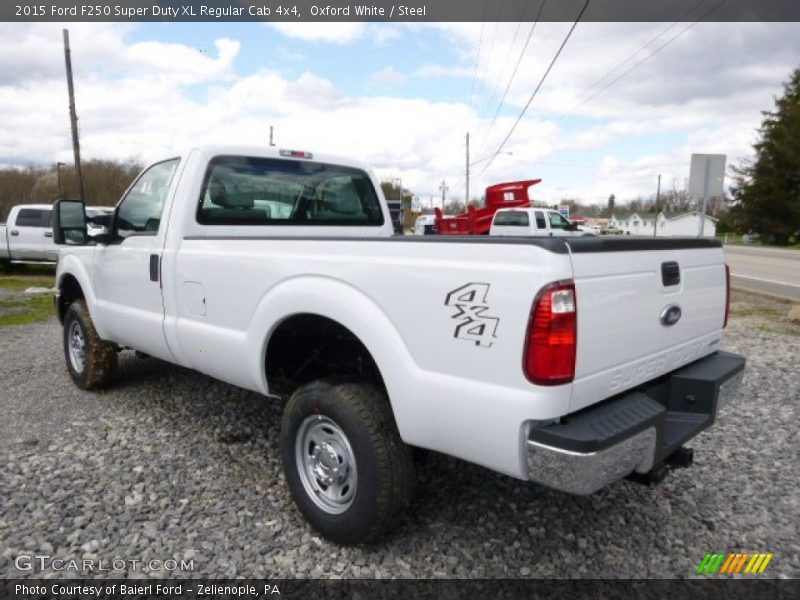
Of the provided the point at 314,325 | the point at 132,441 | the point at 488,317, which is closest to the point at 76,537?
the point at 132,441

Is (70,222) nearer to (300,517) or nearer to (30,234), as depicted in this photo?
(300,517)

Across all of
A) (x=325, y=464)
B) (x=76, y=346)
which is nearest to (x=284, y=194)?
(x=325, y=464)

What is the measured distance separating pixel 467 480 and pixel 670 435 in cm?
134

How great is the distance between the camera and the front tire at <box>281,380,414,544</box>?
8.26 ft

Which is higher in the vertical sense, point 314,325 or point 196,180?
point 196,180

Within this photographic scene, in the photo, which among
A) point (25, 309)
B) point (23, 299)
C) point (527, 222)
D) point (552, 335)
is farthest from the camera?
point (527, 222)

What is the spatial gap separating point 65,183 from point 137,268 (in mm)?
37712

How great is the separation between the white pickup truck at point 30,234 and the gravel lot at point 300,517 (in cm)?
1252

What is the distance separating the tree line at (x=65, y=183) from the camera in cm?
3528

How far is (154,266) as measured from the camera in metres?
3.76

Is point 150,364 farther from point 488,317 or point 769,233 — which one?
point 769,233

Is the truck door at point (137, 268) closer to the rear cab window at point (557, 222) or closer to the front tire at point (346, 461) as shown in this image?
the front tire at point (346, 461)

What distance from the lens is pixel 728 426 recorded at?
4336mm

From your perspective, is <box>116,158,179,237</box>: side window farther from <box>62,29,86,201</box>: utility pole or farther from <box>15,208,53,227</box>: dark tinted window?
<box>62,29,86,201</box>: utility pole
